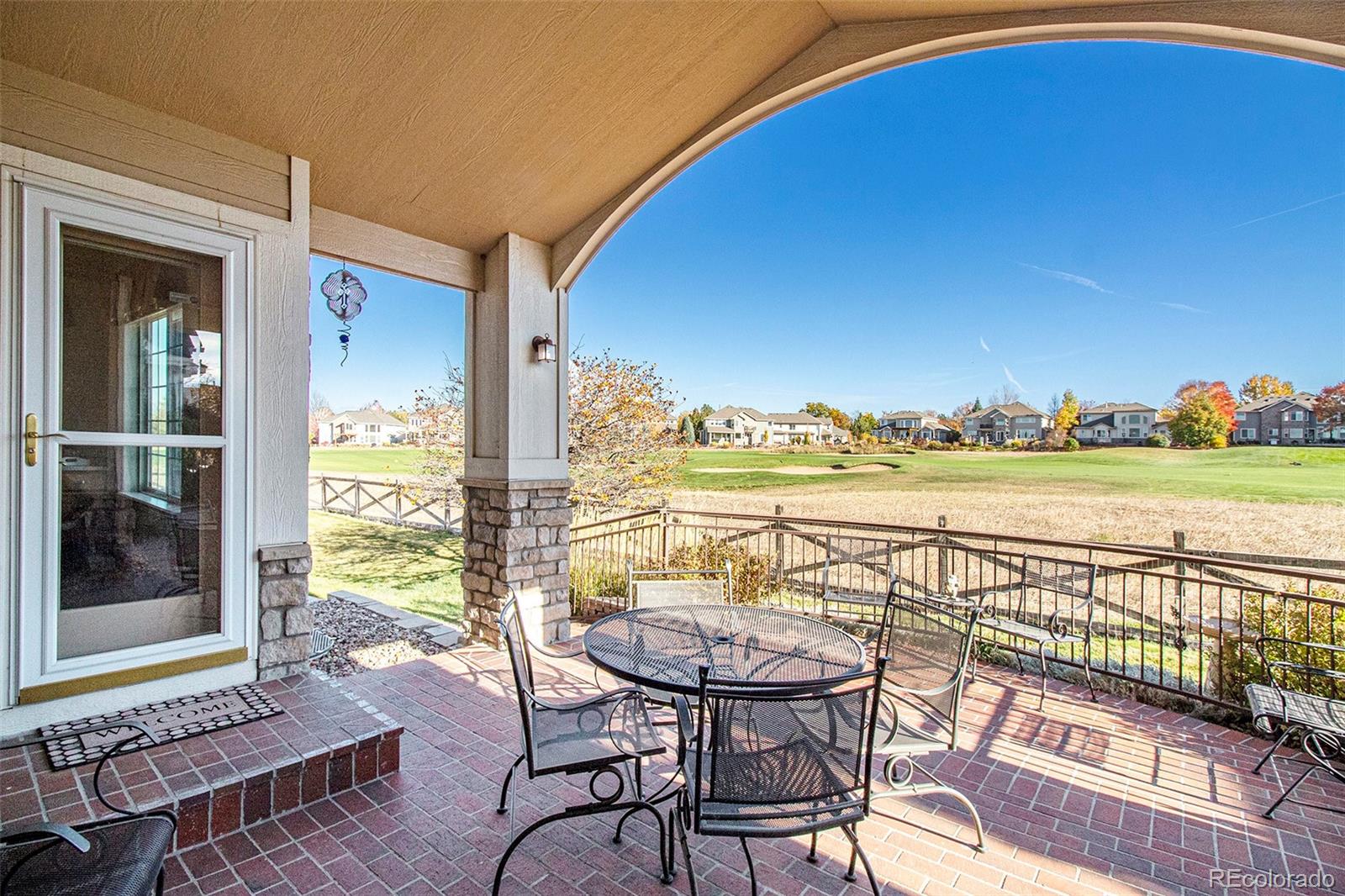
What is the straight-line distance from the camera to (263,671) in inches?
119

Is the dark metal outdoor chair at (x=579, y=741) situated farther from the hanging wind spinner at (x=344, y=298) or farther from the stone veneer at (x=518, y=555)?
the hanging wind spinner at (x=344, y=298)

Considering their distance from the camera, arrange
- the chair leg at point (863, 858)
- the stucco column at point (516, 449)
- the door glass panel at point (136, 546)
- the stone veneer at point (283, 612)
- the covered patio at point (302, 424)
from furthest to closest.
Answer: the stucco column at point (516, 449)
the stone veneer at point (283, 612)
the door glass panel at point (136, 546)
the covered patio at point (302, 424)
the chair leg at point (863, 858)

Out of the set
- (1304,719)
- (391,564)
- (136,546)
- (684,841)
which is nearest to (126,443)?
(136,546)

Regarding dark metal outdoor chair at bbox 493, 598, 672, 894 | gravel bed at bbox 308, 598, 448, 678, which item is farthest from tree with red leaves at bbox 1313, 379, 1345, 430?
gravel bed at bbox 308, 598, 448, 678

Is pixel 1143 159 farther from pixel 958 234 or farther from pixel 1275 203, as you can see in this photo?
pixel 958 234

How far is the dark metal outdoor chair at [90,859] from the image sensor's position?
1.28 m

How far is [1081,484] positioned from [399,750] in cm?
885

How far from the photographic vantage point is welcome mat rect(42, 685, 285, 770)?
225 centimetres

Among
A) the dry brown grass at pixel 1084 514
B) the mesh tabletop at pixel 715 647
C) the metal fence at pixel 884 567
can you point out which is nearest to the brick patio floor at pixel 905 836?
the mesh tabletop at pixel 715 647

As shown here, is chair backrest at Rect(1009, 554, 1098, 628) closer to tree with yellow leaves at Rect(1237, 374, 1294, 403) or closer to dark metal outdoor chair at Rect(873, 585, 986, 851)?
dark metal outdoor chair at Rect(873, 585, 986, 851)

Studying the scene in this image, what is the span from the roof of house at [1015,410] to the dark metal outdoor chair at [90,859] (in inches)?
396

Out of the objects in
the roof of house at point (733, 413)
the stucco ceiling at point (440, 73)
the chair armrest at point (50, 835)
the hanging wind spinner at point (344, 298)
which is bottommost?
the chair armrest at point (50, 835)

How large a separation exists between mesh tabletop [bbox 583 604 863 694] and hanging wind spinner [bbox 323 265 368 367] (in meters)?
2.76

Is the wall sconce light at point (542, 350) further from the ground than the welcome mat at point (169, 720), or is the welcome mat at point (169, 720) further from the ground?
the wall sconce light at point (542, 350)
